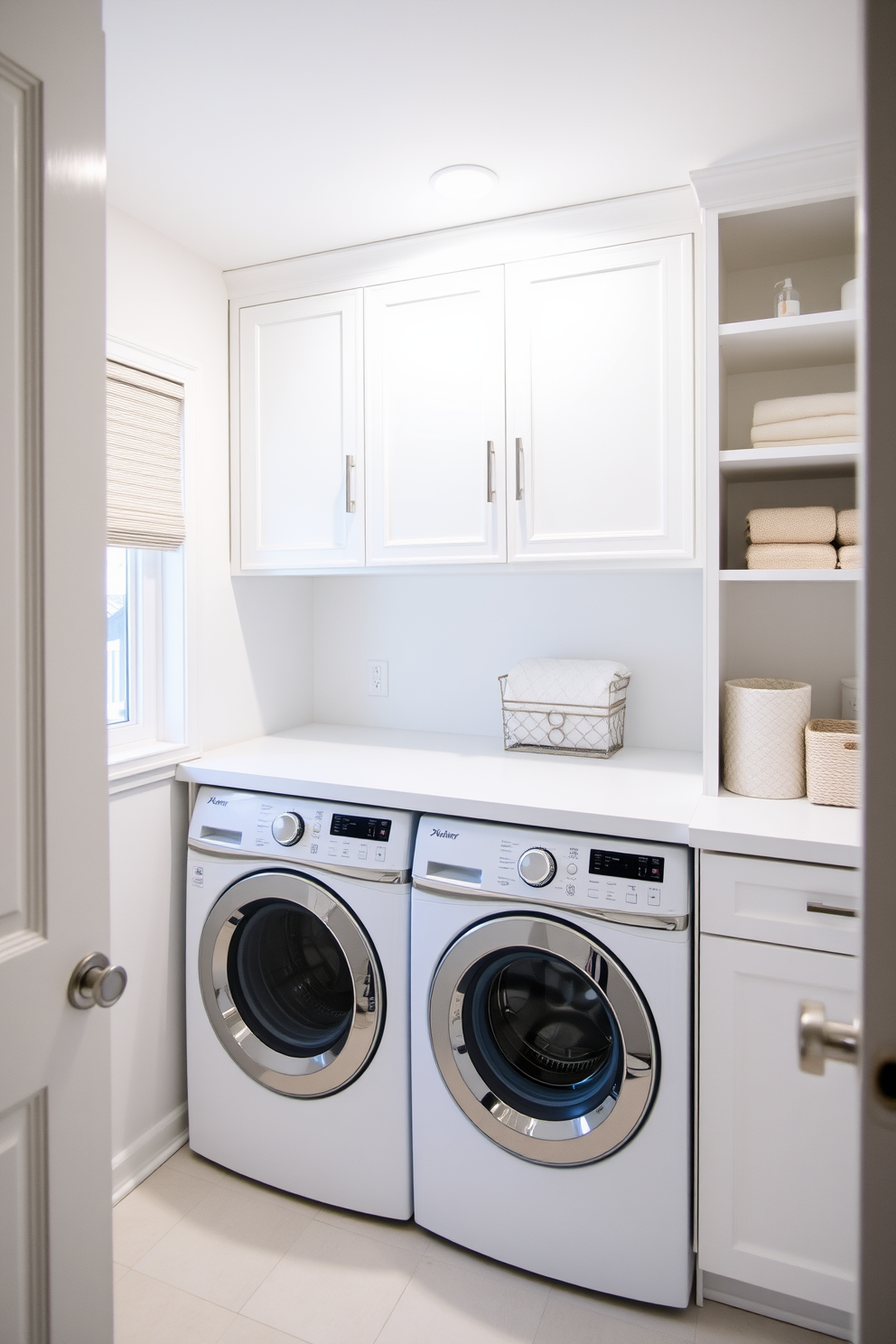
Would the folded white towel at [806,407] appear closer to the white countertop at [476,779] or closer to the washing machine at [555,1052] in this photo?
the white countertop at [476,779]

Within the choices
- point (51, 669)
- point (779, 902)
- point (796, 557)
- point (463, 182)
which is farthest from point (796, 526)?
point (51, 669)

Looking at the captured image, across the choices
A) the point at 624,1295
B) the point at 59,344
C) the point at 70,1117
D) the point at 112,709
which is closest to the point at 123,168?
the point at 59,344

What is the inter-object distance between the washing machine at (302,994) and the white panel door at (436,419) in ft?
2.52

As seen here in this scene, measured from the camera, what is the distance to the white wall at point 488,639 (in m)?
2.27

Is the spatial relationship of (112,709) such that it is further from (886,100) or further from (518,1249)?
(886,100)

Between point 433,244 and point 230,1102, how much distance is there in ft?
7.54

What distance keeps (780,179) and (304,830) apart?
1781 millimetres

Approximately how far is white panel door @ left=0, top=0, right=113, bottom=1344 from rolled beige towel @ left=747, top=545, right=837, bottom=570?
4.53ft

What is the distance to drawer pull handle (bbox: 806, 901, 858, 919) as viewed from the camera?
1.45m

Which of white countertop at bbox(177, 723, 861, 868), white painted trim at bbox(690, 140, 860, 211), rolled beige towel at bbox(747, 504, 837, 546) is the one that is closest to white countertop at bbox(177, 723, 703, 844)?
white countertop at bbox(177, 723, 861, 868)

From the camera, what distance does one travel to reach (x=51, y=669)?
95 centimetres

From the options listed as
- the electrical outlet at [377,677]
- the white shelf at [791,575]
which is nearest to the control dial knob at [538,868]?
the white shelf at [791,575]

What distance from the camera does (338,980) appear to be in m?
1.99

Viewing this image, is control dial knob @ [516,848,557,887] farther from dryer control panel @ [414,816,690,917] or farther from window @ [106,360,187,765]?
window @ [106,360,187,765]
